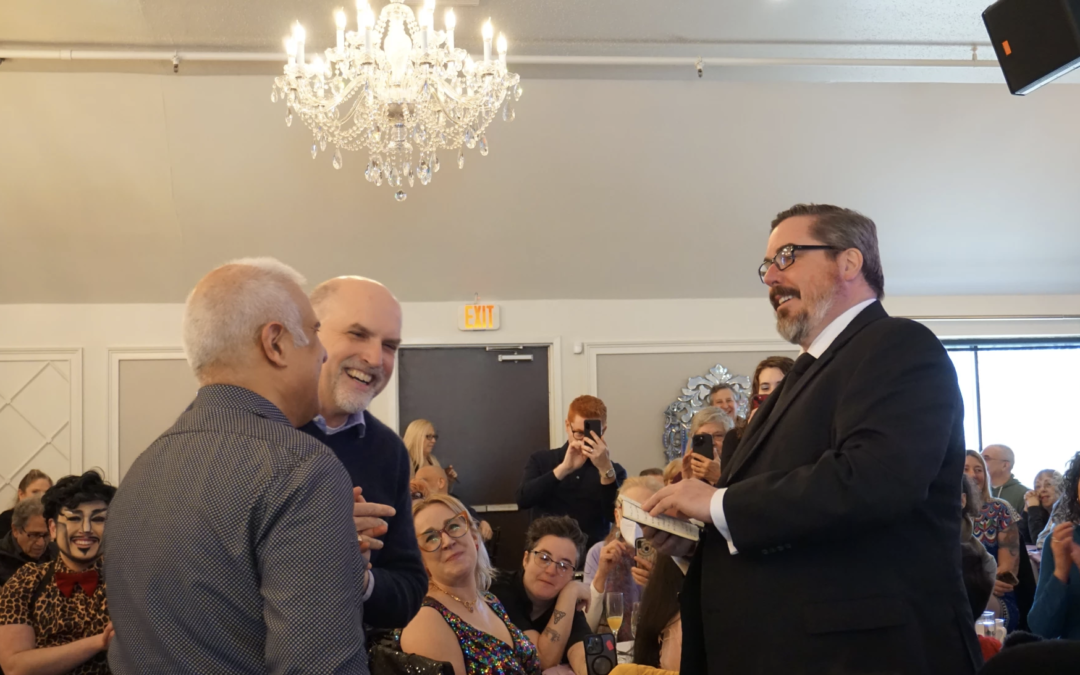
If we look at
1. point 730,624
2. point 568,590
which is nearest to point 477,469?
point 568,590

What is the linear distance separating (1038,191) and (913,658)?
704 centimetres

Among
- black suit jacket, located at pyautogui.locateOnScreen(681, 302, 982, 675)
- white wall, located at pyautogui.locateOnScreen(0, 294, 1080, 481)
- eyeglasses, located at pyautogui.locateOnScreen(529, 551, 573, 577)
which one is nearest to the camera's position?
black suit jacket, located at pyautogui.locateOnScreen(681, 302, 982, 675)

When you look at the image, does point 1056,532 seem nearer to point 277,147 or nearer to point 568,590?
point 568,590

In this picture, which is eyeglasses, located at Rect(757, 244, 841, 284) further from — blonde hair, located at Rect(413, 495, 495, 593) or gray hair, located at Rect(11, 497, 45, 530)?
gray hair, located at Rect(11, 497, 45, 530)

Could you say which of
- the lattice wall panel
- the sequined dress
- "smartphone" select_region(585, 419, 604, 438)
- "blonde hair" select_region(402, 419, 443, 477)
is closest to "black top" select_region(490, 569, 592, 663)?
the sequined dress

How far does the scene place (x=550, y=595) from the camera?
12.7ft

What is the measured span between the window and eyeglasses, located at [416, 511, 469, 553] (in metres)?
6.68

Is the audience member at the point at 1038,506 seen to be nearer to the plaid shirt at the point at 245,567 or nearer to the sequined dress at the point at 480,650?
the sequined dress at the point at 480,650

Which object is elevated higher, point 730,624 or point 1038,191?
point 1038,191

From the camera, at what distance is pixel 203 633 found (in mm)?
1287

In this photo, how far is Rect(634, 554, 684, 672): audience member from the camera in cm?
283

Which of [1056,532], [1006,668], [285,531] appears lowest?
[1056,532]

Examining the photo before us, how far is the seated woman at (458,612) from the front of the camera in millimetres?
2641

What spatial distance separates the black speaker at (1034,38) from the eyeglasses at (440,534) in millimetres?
1993
